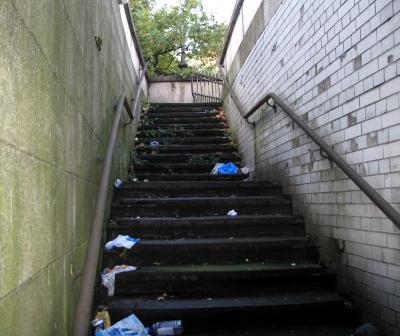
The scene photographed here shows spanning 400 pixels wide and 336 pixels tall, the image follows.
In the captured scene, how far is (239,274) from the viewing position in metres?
3.20

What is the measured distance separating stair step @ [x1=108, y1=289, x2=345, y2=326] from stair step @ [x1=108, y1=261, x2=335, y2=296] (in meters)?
0.12

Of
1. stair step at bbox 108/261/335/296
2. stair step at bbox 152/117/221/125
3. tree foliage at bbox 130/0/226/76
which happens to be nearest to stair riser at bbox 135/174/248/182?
stair step at bbox 108/261/335/296

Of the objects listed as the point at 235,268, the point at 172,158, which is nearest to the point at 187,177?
the point at 172,158

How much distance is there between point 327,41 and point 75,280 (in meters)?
2.69

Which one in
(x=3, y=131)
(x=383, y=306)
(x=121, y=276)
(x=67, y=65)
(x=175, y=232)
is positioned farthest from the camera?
(x=175, y=232)

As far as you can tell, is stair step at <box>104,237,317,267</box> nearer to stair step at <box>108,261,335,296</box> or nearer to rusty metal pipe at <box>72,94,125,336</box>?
stair step at <box>108,261,335,296</box>

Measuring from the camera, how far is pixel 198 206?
4.27 metres

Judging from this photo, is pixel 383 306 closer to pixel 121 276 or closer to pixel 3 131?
pixel 121 276

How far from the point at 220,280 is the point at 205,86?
8834 millimetres

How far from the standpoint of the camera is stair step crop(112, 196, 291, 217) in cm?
418

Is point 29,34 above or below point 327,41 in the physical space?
below

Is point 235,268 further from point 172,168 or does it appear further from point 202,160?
point 202,160

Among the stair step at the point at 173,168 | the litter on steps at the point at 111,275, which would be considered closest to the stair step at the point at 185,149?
the stair step at the point at 173,168

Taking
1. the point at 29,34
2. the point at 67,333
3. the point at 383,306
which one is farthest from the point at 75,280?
the point at 383,306
